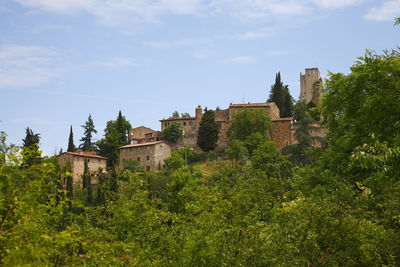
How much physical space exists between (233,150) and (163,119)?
23538 millimetres

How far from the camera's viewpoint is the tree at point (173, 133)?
8405 cm

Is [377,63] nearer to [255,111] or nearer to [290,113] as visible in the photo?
[255,111]

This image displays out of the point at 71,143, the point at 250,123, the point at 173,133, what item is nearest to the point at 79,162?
the point at 71,143

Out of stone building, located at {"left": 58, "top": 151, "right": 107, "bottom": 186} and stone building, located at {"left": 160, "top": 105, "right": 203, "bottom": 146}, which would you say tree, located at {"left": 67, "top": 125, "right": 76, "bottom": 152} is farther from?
stone building, located at {"left": 160, "top": 105, "right": 203, "bottom": 146}

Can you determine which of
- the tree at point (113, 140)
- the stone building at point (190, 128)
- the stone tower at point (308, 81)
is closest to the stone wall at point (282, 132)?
the stone building at point (190, 128)

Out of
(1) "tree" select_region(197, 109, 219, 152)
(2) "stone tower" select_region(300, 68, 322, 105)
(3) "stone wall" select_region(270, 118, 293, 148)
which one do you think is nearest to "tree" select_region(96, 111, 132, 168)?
(1) "tree" select_region(197, 109, 219, 152)

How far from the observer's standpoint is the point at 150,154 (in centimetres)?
7762

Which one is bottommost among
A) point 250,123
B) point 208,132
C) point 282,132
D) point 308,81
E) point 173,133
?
point 282,132

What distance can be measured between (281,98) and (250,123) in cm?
1276

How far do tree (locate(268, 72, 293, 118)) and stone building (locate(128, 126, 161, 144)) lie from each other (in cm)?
2179

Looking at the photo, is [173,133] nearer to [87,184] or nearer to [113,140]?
[113,140]

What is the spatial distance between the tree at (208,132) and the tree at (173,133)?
5671 millimetres

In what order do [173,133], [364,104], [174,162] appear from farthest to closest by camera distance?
[173,133], [174,162], [364,104]

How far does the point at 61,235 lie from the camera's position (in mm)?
6527
